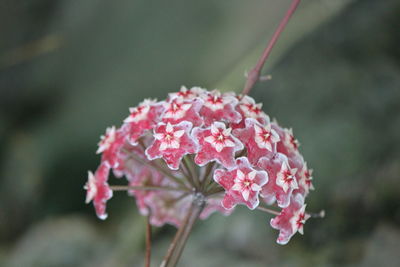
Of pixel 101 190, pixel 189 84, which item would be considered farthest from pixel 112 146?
pixel 189 84

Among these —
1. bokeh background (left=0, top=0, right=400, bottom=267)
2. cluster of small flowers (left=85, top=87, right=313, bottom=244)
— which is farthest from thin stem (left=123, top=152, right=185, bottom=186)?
bokeh background (left=0, top=0, right=400, bottom=267)

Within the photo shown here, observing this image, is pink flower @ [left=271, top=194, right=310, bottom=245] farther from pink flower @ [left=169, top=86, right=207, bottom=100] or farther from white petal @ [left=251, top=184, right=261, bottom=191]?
pink flower @ [left=169, top=86, right=207, bottom=100]

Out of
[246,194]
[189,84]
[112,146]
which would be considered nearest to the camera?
[246,194]

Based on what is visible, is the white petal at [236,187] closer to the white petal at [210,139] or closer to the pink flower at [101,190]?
the white petal at [210,139]

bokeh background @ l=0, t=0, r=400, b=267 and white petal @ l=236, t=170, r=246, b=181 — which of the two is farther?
bokeh background @ l=0, t=0, r=400, b=267

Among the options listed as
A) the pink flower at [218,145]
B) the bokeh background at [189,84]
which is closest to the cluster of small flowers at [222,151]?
the pink flower at [218,145]

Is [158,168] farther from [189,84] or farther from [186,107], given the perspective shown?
[189,84]
